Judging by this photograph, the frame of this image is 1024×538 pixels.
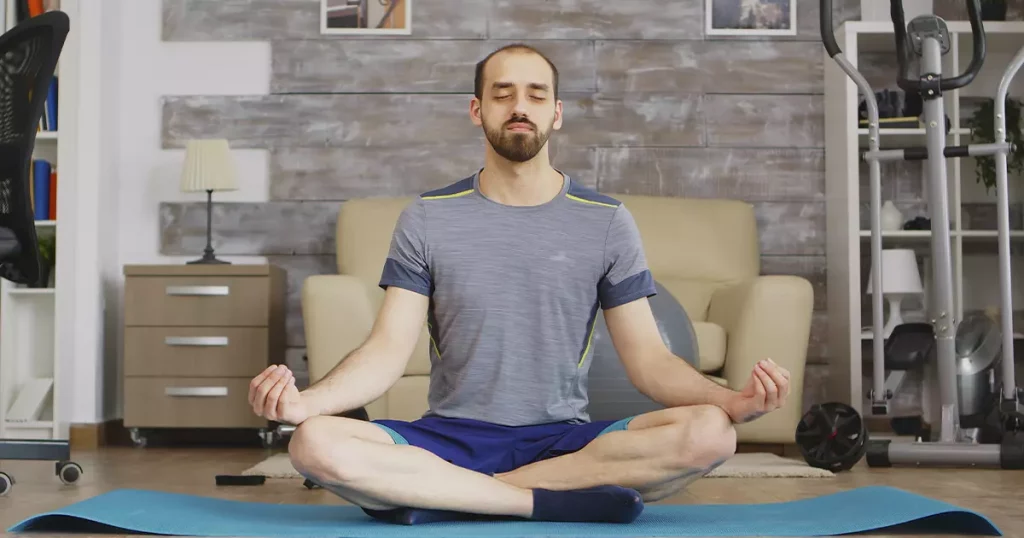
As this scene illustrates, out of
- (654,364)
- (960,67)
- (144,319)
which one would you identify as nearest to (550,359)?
(654,364)

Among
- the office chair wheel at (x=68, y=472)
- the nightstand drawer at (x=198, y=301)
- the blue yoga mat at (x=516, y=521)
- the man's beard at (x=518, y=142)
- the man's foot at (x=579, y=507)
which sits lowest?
the office chair wheel at (x=68, y=472)

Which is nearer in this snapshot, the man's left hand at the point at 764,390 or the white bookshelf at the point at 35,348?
the man's left hand at the point at 764,390

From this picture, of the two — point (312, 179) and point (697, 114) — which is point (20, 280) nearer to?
point (312, 179)

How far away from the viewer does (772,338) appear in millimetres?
3723

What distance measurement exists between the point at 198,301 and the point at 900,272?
2504 millimetres

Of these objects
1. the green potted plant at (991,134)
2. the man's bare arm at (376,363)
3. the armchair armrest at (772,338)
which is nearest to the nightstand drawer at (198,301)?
the armchair armrest at (772,338)

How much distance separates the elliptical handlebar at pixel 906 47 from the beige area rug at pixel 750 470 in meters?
1.19

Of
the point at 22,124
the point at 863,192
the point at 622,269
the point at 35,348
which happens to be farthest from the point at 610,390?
the point at 35,348

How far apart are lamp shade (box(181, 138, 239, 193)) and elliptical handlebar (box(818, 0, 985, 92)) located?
2.15 meters

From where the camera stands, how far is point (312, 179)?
464 centimetres

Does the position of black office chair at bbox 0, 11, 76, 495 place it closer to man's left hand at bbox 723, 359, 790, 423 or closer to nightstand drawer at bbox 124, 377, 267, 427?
nightstand drawer at bbox 124, 377, 267, 427

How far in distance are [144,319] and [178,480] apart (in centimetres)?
124

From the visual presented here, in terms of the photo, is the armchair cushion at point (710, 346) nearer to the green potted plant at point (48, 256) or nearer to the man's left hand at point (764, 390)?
the man's left hand at point (764, 390)

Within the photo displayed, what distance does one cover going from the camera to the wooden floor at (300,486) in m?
2.55
